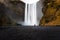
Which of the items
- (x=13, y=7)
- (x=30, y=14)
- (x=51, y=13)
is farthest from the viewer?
(x=30, y=14)

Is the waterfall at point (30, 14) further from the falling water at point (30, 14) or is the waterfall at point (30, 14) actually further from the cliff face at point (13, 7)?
the cliff face at point (13, 7)

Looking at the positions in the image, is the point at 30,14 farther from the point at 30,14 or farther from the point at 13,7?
the point at 13,7

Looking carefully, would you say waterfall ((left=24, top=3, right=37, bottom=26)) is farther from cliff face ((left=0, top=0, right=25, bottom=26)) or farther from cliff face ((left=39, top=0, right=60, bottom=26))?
cliff face ((left=39, top=0, right=60, bottom=26))

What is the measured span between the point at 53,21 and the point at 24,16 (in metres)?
1.98

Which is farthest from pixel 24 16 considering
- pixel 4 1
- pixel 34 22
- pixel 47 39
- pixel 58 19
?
pixel 47 39

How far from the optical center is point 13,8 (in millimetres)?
11250

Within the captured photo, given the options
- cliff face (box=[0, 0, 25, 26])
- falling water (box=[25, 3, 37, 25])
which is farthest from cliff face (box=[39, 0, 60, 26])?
cliff face (box=[0, 0, 25, 26])

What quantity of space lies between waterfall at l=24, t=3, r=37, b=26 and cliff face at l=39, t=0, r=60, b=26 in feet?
2.24

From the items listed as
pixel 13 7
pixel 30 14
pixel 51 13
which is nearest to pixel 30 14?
pixel 30 14

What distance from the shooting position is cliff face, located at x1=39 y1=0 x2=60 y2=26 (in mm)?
10242

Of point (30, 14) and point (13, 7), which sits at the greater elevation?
point (13, 7)

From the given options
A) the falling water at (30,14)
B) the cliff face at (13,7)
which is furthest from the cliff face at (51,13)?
the cliff face at (13,7)

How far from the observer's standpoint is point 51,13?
10.6 metres

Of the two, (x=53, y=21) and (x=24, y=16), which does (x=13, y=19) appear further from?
(x=53, y=21)
